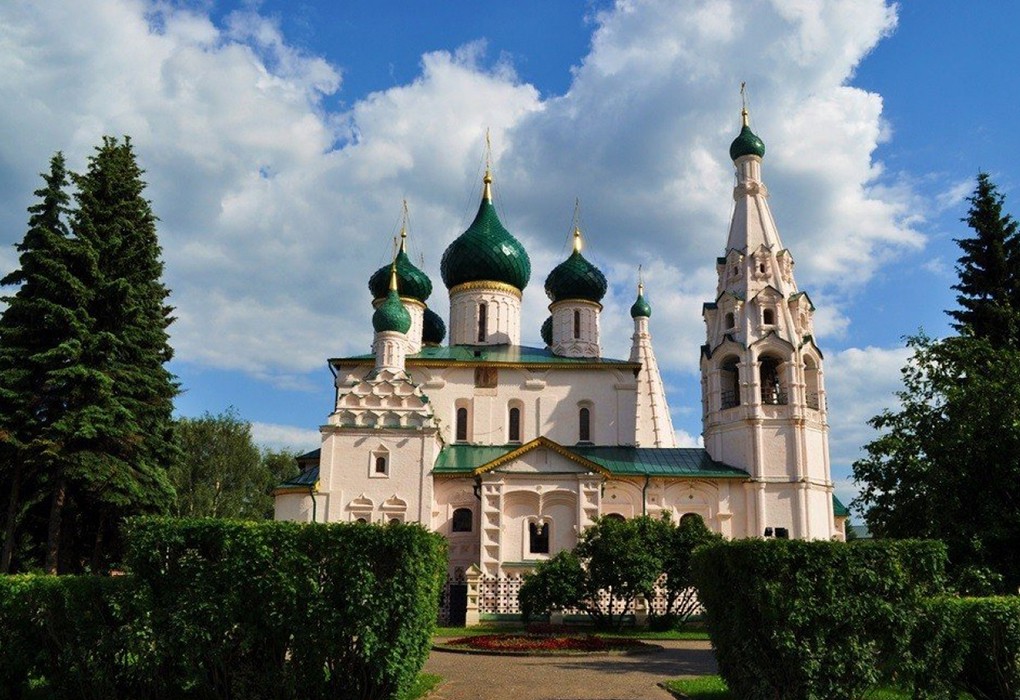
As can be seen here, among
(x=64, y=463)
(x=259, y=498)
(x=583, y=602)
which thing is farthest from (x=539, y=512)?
(x=259, y=498)

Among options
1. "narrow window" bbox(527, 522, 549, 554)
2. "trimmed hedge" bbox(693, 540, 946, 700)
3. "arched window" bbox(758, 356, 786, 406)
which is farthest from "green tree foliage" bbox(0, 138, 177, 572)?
"arched window" bbox(758, 356, 786, 406)

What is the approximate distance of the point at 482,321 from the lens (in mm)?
36500

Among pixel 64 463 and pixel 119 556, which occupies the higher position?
pixel 64 463

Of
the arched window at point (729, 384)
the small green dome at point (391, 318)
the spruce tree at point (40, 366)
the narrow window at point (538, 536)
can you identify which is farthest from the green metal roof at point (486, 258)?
the spruce tree at point (40, 366)

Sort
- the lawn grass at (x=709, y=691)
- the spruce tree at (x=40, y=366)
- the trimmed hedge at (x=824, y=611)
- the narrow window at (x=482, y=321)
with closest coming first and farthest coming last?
1. the trimmed hedge at (x=824, y=611)
2. the lawn grass at (x=709, y=691)
3. the spruce tree at (x=40, y=366)
4. the narrow window at (x=482, y=321)

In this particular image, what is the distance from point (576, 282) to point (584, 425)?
6996 mm

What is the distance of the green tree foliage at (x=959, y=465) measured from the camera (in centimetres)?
1519

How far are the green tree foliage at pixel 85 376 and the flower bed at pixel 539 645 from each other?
8.94m

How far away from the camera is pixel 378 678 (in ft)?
31.7

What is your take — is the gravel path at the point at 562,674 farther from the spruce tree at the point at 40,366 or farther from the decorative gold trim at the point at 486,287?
the decorative gold trim at the point at 486,287

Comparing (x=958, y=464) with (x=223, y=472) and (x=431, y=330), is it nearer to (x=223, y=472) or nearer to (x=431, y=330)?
(x=431, y=330)

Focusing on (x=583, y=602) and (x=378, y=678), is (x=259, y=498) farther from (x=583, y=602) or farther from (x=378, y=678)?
(x=378, y=678)

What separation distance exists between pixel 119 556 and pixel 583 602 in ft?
43.2

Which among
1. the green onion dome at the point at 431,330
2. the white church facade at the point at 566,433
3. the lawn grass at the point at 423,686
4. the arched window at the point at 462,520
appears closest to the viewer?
the lawn grass at the point at 423,686
